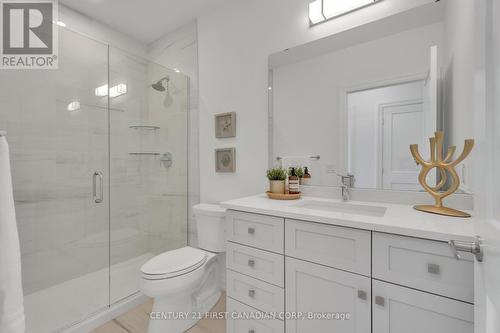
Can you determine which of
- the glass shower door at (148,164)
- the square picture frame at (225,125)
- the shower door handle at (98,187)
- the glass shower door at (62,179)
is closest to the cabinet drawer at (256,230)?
the square picture frame at (225,125)

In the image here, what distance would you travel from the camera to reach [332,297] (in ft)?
3.44

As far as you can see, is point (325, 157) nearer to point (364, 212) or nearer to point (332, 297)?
point (364, 212)

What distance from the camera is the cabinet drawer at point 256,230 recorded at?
121cm

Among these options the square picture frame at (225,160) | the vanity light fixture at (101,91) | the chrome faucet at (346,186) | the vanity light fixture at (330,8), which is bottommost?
the chrome faucet at (346,186)

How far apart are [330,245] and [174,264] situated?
1.07 metres

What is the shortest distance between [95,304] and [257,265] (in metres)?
1.40

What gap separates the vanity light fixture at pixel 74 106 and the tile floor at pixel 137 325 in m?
1.70

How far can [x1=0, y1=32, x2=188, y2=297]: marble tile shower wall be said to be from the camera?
5.89 feet

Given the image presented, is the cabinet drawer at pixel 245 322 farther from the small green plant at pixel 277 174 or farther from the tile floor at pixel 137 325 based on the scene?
the small green plant at pixel 277 174

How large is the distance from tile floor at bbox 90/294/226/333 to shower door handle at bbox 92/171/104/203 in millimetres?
982

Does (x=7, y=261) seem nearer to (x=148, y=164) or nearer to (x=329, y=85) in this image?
(x=148, y=164)

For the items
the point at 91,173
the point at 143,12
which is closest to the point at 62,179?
the point at 91,173

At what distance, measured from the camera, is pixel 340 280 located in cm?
102

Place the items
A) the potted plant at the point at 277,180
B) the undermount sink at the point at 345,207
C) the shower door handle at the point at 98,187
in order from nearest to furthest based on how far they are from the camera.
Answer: the undermount sink at the point at 345,207 → the potted plant at the point at 277,180 → the shower door handle at the point at 98,187
